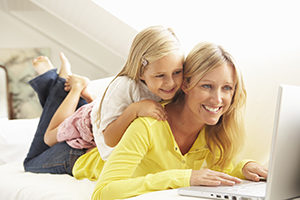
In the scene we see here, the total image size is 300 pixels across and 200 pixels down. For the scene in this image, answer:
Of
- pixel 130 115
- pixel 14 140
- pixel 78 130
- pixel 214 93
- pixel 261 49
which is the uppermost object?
pixel 261 49

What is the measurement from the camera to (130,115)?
1404 millimetres

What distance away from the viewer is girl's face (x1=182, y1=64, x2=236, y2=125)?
1333 millimetres

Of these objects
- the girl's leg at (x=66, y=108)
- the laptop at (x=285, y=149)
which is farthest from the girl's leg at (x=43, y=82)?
the laptop at (x=285, y=149)

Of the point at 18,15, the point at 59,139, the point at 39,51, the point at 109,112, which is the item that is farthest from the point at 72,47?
the point at 109,112

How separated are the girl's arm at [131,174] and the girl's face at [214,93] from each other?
191mm

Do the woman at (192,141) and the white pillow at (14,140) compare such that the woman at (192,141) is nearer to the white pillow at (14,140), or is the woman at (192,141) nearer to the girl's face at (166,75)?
the girl's face at (166,75)

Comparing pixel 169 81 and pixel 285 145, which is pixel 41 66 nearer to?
pixel 169 81

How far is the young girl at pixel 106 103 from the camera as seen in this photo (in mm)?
1411

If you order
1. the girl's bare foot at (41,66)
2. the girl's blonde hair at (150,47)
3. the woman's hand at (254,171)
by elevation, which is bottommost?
the woman's hand at (254,171)

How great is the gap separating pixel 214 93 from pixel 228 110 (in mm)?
124

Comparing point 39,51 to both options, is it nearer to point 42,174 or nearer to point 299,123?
point 42,174

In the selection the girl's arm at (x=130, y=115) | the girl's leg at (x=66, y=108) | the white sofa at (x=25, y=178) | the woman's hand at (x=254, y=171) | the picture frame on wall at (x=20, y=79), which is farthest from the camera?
the picture frame on wall at (x=20, y=79)

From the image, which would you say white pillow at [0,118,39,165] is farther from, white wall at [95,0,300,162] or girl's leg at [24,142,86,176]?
white wall at [95,0,300,162]

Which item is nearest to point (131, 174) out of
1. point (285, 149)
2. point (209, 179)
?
point (209, 179)
